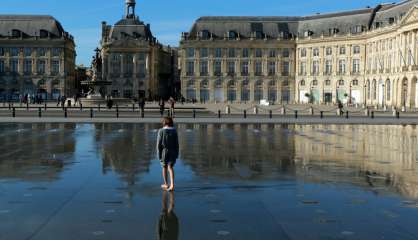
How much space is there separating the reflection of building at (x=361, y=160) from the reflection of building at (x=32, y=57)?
109 m

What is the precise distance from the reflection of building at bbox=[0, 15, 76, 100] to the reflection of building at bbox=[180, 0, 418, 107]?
29.5m

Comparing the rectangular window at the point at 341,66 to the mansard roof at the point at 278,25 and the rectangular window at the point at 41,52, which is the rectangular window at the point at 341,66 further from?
the rectangular window at the point at 41,52

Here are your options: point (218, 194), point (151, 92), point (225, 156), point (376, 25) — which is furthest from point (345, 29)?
point (218, 194)

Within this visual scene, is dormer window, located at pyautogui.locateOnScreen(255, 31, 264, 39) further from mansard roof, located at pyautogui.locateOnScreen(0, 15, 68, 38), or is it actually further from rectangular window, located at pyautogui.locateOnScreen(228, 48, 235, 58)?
mansard roof, located at pyautogui.locateOnScreen(0, 15, 68, 38)

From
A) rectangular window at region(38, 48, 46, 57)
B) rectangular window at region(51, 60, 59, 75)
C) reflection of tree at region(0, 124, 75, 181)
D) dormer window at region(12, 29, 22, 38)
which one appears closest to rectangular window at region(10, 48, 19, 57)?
dormer window at region(12, 29, 22, 38)

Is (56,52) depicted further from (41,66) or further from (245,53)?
(245,53)

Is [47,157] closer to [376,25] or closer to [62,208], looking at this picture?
[62,208]

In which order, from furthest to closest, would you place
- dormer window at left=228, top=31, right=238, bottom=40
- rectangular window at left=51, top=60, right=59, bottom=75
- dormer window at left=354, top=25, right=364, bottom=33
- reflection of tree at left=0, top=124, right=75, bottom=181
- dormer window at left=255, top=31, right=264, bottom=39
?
rectangular window at left=51, top=60, right=59, bottom=75, dormer window at left=228, top=31, right=238, bottom=40, dormer window at left=255, top=31, right=264, bottom=39, dormer window at left=354, top=25, right=364, bottom=33, reflection of tree at left=0, top=124, right=75, bottom=181

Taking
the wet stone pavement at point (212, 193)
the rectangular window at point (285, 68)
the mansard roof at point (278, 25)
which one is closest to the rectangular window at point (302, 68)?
the rectangular window at point (285, 68)

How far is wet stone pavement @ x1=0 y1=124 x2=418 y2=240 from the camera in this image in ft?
32.7

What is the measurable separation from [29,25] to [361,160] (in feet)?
396

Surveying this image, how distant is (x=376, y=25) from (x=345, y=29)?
8.92 metres

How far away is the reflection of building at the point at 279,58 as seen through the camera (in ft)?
391

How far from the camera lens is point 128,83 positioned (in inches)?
5177
